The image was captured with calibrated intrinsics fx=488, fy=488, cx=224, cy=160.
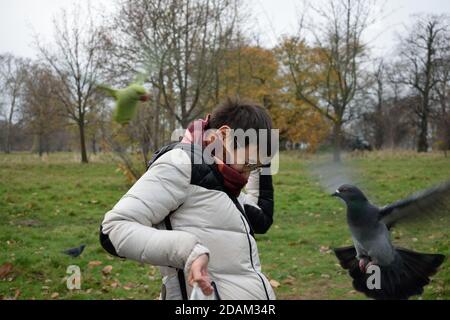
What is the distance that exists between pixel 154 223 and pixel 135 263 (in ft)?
15.2

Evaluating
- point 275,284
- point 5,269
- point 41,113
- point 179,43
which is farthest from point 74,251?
point 41,113

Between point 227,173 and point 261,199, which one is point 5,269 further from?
point 227,173

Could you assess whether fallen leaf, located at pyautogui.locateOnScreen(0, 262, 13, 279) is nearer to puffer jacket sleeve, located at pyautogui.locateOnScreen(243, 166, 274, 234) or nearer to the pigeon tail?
the pigeon tail

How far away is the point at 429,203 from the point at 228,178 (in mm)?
1670

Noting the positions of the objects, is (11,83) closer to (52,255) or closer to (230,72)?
(230,72)

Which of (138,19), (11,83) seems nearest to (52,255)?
(138,19)

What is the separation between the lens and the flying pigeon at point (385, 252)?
10.4 ft

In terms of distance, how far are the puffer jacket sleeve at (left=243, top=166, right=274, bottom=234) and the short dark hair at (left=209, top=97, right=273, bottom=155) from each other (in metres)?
0.48

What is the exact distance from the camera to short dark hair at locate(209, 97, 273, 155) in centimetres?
184

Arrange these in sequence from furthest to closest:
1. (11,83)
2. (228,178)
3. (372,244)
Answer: (11,83)
(372,244)
(228,178)

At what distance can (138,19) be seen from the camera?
10.3 meters

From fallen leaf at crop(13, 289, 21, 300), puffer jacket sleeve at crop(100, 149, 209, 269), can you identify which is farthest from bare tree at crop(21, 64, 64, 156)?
puffer jacket sleeve at crop(100, 149, 209, 269)

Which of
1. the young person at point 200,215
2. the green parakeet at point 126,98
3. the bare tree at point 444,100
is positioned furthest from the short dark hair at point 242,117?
the bare tree at point 444,100

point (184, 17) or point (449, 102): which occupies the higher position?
point (184, 17)
